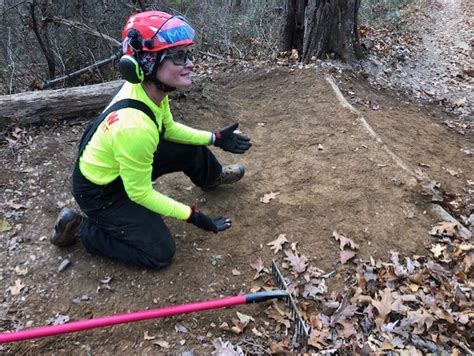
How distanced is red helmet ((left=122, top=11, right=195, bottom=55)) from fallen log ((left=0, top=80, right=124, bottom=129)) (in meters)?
2.72

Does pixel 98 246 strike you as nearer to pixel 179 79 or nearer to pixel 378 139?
pixel 179 79

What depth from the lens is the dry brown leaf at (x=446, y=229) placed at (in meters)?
3.66

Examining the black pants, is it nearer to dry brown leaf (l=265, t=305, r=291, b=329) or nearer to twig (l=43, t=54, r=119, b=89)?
dry brown leaf (l=265, t=305, r=291, b=329)

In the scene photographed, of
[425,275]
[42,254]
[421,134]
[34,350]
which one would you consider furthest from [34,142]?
[421,134]

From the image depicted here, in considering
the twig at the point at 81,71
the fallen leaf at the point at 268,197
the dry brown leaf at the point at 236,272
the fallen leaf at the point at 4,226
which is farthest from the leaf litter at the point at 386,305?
the twig at the point at 81,71

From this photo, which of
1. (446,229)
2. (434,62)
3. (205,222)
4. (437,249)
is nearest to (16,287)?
(205,222)

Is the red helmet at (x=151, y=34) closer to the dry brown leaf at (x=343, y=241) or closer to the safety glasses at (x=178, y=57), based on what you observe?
the safety glasses at (x=178, y=57)

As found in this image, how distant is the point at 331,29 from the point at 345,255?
4.67 meters

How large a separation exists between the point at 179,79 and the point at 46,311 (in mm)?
1987

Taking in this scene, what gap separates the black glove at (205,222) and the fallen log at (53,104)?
284 cm

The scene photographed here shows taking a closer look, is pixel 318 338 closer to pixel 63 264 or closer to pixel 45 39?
pixel 63 264

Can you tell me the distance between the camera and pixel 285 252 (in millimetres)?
3574

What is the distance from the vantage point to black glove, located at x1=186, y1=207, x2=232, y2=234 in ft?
10.4

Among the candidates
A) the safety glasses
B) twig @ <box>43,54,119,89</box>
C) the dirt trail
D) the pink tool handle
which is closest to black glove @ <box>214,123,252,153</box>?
the safety glasses
